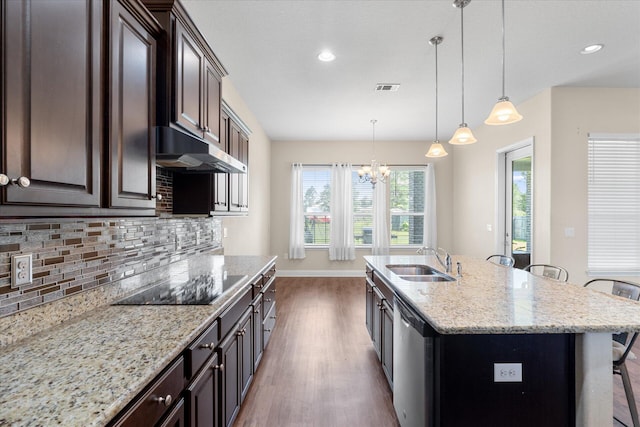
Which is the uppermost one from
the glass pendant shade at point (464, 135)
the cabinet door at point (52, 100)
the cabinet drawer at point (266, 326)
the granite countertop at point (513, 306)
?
the glass pendant shade at point (464, 135)

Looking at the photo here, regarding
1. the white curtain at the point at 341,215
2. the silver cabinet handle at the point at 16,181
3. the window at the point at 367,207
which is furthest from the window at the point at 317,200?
the silver cabinet handle at the point at 16,181

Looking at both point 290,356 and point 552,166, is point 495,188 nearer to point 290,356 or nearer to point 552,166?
point 552,166

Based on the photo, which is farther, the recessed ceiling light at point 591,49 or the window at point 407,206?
the window at point 407,206

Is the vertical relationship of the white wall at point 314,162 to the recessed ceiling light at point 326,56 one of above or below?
below

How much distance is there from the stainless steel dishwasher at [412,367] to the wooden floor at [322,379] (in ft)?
1.26

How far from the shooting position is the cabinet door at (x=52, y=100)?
787mm

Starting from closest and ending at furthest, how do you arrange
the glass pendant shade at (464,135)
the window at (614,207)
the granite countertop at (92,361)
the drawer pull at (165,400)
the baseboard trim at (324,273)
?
the granite countertop at (92,361)
the drawer pull at (165,400)
the glass pendant shade at (464,135)
the window at (614,207)
the baseboard trim at (324,273)

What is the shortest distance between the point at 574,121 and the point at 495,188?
1395mm

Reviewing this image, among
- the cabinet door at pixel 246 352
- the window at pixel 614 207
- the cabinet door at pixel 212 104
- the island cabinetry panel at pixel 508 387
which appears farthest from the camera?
the window at pixel 614 207

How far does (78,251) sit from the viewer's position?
1431 mm

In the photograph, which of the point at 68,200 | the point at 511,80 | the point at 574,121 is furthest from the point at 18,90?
the point at 574,121

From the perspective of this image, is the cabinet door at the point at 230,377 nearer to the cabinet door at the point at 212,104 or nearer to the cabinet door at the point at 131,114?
the cabinet door at the point at 131,114

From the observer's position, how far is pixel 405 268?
111 inches

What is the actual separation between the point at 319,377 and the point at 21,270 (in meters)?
2.13
